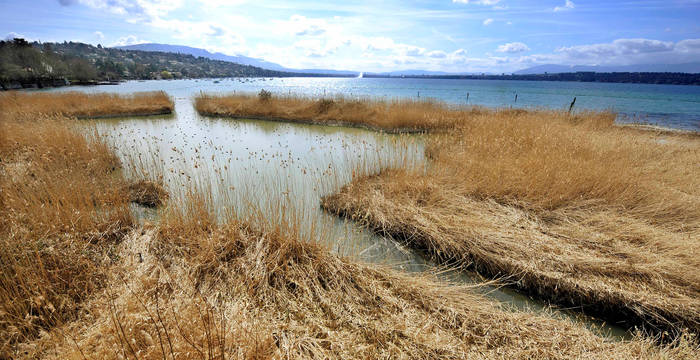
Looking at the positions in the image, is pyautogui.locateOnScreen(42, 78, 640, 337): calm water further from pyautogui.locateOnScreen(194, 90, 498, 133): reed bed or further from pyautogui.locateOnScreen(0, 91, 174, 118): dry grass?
pyautogui.locateOnScreen(0, 91, 174, 118): dry grass

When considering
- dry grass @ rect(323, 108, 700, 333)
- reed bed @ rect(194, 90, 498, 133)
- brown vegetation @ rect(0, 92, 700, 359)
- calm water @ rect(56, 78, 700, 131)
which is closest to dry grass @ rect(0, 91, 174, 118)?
reed bed @ rect(194, 90, 498, 133)

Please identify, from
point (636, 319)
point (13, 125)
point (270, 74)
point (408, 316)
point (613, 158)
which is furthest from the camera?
point (270, 74)

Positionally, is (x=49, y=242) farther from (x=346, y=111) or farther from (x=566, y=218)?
(x=346, y=111)

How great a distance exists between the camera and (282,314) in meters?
2.92

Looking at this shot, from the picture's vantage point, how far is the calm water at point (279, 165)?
428 centimetres

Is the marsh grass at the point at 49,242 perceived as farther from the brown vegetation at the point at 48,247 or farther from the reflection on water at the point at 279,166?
the reflection on water at the point at 279,166

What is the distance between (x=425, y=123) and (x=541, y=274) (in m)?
10.4

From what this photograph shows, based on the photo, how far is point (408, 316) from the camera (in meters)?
2.88

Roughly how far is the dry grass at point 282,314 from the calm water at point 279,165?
1.53 feet

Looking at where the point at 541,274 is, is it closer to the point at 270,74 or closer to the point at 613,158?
the point at 613,158

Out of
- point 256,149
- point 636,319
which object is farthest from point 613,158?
point 256,149

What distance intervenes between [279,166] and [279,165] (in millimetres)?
117

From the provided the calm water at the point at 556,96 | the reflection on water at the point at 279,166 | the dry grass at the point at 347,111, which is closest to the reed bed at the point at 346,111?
the dry grass at the point at 347,111

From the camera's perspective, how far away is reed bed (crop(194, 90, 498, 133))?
1347cm
